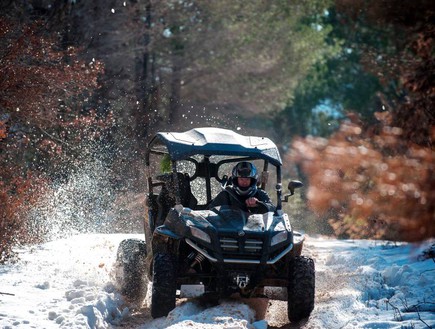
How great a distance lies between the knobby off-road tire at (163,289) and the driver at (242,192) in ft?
4.62

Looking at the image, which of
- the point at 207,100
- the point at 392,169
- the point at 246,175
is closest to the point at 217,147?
the point at 246,175

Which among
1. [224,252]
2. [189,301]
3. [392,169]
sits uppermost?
[392,169]

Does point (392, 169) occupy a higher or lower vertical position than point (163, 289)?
higher

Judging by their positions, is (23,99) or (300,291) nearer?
(300,291)

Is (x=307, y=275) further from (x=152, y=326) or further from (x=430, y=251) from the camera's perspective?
(x=430, y=251)

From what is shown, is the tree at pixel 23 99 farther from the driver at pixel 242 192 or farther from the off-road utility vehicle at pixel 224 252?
the driver at pixel 242 192

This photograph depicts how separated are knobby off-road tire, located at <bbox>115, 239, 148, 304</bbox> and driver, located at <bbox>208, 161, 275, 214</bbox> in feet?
4.98

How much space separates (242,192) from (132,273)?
200 cm

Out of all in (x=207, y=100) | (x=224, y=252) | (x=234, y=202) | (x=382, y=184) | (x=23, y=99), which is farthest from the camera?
(x=207, y=100)

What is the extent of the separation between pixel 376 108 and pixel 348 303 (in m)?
31.8

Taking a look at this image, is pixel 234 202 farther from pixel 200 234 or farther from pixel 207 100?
pixel 207 100

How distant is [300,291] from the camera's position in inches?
415

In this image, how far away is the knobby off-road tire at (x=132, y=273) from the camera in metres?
12.2

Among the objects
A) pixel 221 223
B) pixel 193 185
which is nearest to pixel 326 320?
pixel 221 223
